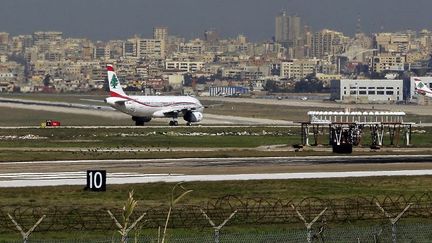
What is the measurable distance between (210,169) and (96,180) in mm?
12999

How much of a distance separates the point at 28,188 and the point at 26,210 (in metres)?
7.76

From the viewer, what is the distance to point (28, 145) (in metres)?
89.5

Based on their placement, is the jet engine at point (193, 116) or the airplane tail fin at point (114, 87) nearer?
the jet engine at point (193, 116)

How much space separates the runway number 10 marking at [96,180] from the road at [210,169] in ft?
10.6

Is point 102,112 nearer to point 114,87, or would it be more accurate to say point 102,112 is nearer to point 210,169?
point 114,87

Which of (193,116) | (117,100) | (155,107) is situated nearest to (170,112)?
(155,107)

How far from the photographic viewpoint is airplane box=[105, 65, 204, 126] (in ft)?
421

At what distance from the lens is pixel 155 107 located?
128 meters

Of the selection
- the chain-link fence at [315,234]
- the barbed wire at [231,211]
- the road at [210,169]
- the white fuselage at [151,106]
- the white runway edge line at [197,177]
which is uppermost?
the chain-link fence at [315,234]

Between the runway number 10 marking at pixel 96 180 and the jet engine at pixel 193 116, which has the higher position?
the runway number 10 marking at pixel 96 180

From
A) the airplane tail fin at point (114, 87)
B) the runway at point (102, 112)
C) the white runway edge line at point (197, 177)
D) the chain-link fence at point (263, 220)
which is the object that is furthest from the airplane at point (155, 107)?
the chain-link fence at point (263, 220)

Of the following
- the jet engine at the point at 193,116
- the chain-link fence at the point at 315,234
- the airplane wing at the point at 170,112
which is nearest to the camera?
the chain-link fence at the point at 315,234

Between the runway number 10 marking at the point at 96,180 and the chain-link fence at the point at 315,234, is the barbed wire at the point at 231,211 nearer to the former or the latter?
the chain-link fence at the point at 315,234

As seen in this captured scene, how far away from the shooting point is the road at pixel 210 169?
56.7m
